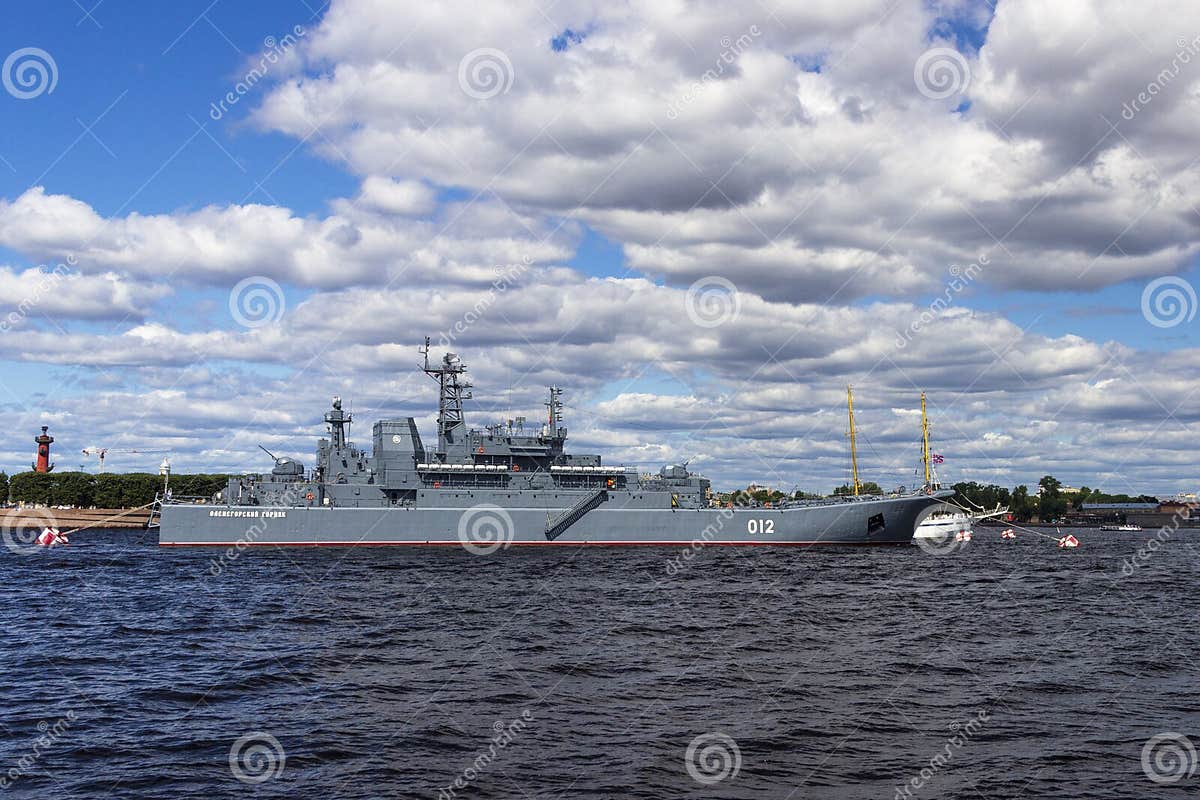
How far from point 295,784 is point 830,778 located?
348 inches

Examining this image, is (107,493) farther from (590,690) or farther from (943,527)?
(590,690)

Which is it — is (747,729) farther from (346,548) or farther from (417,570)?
(346,548)

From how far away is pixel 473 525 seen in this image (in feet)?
216

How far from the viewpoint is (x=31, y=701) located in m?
19.5

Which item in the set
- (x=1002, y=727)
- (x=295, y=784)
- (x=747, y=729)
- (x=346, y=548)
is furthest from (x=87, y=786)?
(x=346, y=548)
